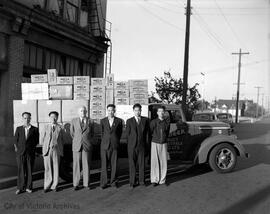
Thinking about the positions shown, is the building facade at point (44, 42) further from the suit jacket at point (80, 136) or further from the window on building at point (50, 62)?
the suit jacket at point (80, 136)

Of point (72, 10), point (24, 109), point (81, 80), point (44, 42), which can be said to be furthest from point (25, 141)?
point (72, 10)

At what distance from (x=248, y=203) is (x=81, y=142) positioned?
357 cm

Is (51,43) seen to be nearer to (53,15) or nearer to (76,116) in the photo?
(53,15)

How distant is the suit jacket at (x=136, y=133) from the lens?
7.67 metres

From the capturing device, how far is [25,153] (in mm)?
7219

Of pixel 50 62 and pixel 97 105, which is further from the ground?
pixel 50 62

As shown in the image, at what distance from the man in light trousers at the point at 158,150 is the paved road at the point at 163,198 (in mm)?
314

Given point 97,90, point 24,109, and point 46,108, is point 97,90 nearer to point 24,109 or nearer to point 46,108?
point 46,108

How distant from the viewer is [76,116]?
8.11m

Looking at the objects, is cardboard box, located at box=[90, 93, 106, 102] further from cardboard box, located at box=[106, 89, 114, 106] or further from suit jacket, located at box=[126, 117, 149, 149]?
suit jacket, located at box=[126, 117, 149, 149]

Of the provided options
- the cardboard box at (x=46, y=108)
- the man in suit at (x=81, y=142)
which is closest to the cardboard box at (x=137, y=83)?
the man in suit at (x=81, y=142)

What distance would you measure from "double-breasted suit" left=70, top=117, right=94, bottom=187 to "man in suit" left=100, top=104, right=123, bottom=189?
0.31 meters

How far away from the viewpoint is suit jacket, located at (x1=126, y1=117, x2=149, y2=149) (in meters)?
7.67

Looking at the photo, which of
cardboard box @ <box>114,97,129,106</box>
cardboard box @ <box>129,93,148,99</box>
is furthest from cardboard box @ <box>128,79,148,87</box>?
cardboard box @ <box>114,97,129,106</box>
